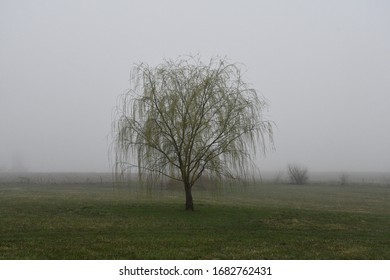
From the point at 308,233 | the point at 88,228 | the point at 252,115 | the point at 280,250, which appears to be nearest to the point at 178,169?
the point at 252,115

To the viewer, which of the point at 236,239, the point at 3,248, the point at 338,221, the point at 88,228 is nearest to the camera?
the point at 3,248

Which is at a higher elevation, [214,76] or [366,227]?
[214,76]

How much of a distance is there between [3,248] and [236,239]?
21.0ft

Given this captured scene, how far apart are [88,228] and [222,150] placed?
684cm

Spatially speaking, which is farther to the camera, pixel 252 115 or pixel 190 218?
pixel 252 115

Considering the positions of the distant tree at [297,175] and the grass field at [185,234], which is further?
the distant tree at [297,175]

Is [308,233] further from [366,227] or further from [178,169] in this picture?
[178,169]

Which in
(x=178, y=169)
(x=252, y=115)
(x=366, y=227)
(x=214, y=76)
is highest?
(x=214, y=76)

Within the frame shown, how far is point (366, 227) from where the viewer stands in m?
14.8

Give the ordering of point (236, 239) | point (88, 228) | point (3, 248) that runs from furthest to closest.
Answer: point (88, 228) → point (236, 239) → point (3, 248)

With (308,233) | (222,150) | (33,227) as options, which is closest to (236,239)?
(308,233)

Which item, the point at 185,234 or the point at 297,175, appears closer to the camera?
the point at 185,234

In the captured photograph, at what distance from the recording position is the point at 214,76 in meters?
17.2

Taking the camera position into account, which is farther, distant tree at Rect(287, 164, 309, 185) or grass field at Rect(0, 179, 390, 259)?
distant tree at Rect(287, 164, 309, 185)
